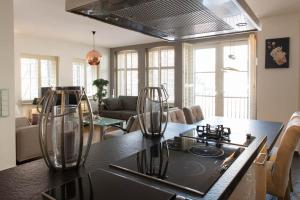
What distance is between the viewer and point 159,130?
1.57m

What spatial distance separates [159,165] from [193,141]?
1.58 feet

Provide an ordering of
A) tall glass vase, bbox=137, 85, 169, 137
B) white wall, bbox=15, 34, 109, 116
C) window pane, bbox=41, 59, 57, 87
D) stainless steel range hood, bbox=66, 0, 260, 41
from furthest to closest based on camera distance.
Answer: window pane, bbox=41, 59, 57, 87 → white wall, bbox=15, 34, 109, 116 → tall glass vase, bbox=137, 85, 169, 137 → stainless steel range hood, bbox=66, 0, 260, 41

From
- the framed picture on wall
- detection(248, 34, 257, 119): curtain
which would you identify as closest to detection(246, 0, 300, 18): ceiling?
the framed picture on wall

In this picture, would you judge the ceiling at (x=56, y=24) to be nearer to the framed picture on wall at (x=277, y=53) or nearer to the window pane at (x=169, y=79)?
the window pane at (x=169, y=79)

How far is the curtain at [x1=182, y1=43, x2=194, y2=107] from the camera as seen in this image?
6445 mm

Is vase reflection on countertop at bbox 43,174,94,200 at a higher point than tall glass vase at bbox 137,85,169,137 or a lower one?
lower

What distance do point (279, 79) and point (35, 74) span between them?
6041mm

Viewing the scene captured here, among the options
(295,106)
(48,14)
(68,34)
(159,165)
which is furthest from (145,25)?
(68,34)

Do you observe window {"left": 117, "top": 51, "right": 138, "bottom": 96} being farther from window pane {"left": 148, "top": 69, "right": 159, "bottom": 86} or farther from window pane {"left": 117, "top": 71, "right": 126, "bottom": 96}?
window pane {"left": 148, "top": 69, "right": 159, "bottom": 86}

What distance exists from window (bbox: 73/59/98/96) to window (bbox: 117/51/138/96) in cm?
87

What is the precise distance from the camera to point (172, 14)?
3.83 feet

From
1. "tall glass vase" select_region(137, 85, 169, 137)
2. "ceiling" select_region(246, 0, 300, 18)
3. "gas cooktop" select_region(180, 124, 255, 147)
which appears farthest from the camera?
"ceiling" select_region(246, 0, 300, 18)

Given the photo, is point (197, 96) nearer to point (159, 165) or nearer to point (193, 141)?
point (193, 141)

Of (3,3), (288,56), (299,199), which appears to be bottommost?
(299,199)
